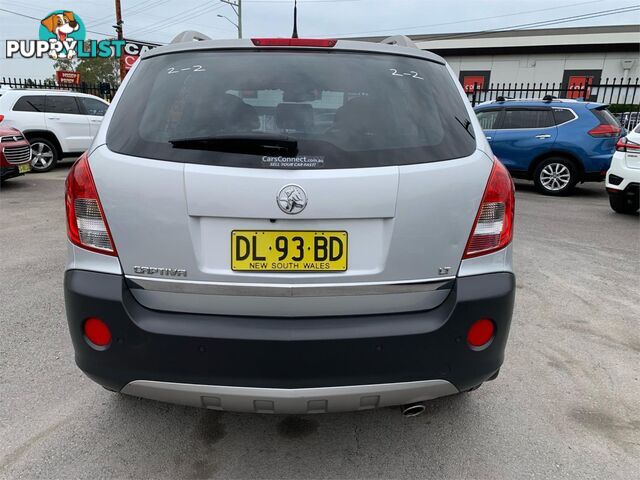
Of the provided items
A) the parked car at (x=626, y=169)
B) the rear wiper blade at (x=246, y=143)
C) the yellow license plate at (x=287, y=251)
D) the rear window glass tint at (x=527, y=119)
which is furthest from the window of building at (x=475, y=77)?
the yellow license plate at (x=287, y=251)

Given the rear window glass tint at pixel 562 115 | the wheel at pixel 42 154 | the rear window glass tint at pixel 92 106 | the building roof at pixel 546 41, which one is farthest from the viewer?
the building roof at pixel 546 41

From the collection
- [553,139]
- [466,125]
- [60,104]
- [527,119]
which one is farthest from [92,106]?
[466,125]

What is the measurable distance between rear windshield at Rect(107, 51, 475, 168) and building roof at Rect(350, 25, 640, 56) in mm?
27973

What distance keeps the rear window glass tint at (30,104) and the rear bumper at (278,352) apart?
1054 cm

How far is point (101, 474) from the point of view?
6.88 ft

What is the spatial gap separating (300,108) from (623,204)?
7333 mm

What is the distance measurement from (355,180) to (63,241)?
16.2 ft

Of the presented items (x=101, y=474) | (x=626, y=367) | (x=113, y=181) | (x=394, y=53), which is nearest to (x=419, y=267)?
(x=394, y=53)

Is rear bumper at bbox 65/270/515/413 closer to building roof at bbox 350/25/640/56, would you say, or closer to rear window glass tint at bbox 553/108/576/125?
rear window glass tint at bbox 553/108/576/125

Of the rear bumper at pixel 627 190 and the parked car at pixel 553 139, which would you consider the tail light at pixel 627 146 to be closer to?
the rear bumper at pixel 627 190

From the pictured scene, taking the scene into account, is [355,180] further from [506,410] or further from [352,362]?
[506,410]

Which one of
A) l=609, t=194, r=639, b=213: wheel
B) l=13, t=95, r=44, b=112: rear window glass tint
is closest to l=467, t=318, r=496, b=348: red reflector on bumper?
l=609, t=194, r=639, b=213: wheel

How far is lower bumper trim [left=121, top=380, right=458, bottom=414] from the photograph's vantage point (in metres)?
1.80

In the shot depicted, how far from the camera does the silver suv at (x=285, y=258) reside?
1.76 meters
